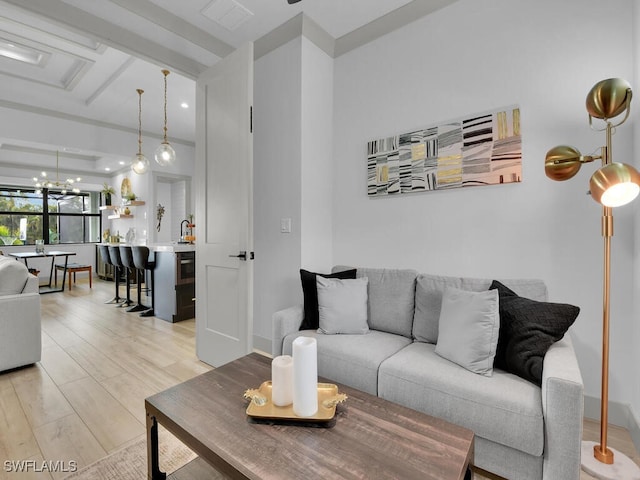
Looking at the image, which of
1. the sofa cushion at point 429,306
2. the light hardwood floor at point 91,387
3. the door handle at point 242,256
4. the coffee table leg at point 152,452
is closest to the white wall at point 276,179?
the door handle at point 242,256

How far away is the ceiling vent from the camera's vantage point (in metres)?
2.52

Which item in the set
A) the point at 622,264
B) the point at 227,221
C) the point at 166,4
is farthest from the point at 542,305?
the point at 166,4

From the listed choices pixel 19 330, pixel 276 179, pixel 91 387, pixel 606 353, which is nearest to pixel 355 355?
pixel 606 353

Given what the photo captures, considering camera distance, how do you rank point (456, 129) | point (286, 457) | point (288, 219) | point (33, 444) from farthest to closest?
1. point (288, 219)
2. point (456, 129)
3. point (33, 444)
4. point (286, 457)

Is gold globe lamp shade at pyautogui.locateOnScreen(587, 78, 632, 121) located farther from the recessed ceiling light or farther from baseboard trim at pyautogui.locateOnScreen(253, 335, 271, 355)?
the recessed ceiling light

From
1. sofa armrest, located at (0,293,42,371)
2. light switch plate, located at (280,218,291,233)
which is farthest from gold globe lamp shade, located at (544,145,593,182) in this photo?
sofa armrest, located at (0,293,42,371)

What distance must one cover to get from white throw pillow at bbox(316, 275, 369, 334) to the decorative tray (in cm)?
79

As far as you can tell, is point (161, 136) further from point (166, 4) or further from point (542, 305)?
point (542, 305)

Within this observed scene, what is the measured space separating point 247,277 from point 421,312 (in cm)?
130

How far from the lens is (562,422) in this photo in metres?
1.20

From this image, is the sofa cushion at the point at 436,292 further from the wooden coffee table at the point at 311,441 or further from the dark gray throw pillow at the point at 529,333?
the wooden coffee table at the point at 311,441

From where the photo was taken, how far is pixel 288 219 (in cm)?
283

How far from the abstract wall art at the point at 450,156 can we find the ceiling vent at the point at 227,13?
152 centimetres

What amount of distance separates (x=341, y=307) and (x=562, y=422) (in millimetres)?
1267
